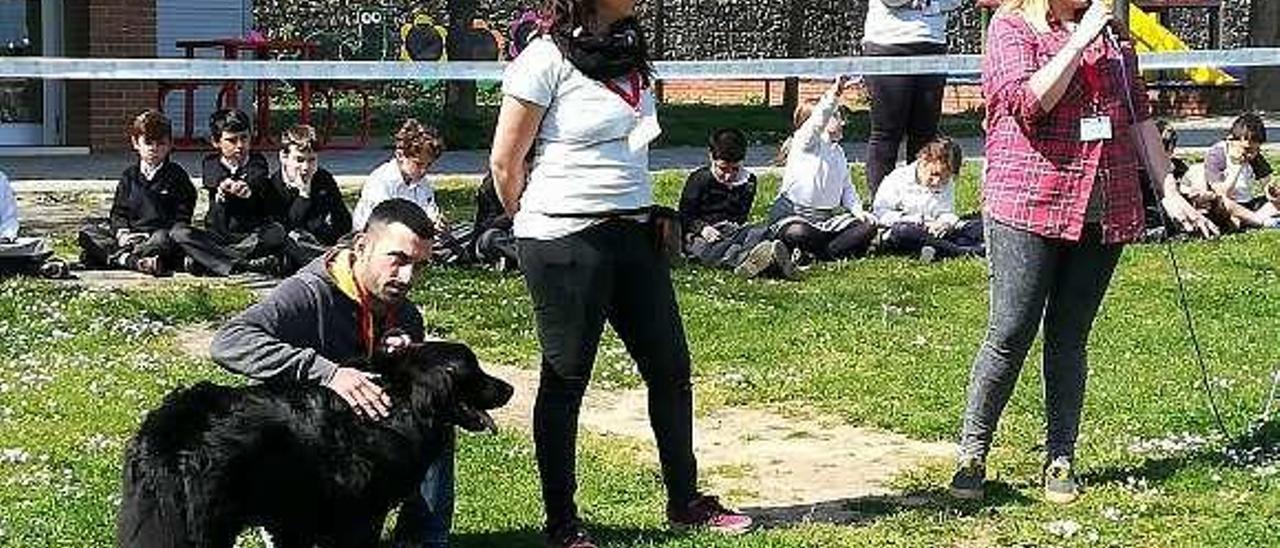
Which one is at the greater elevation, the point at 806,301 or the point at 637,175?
the point at 637,175

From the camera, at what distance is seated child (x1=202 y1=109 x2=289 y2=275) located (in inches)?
474

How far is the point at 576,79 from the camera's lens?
5637 mm

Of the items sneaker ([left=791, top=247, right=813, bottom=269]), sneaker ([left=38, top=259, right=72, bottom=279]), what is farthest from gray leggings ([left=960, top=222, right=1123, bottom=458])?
sneaker ([left=38, top=259, right=72, bottom=279])

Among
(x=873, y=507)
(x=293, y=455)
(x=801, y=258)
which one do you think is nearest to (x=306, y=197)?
(x=801, y=258)

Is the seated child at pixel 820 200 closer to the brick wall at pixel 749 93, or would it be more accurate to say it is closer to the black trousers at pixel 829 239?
the black trousers at pixel 829 239

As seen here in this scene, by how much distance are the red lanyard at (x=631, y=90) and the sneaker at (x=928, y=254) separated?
6919 mm

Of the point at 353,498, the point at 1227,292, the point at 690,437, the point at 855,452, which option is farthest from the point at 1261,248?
the point at 353,498

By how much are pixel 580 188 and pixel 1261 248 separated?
26.3 feet

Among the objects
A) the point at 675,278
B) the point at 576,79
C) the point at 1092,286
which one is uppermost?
the point at 576,79

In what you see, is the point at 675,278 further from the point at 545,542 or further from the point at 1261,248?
the point at 545,542

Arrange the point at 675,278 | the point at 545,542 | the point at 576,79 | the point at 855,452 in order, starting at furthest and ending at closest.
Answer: the point at 675,278, the point at 855,452, the point at 545,542, the point at 576,79

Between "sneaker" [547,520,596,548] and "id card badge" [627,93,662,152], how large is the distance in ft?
3.64

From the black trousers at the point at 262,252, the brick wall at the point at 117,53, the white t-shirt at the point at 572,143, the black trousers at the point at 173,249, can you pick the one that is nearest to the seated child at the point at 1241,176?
the black trousers at the point at 262,252

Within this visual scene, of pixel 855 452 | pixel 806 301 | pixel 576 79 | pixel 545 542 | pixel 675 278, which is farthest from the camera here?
pixel 675 278
